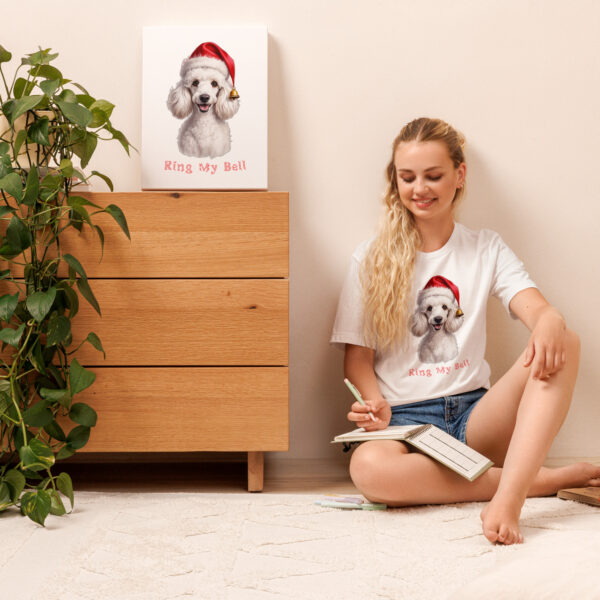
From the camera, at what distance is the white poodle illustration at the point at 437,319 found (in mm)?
1594

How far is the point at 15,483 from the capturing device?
1.34 metres

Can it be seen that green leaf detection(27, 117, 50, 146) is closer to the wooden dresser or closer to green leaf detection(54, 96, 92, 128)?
green leaf detection(54, 96, 92, 128)

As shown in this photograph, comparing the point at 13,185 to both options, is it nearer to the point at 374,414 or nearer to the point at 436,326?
the point at 374,414

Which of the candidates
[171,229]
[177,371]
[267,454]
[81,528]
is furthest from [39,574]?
[267,454]

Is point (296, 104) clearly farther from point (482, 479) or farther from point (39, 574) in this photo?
point (39, 574)

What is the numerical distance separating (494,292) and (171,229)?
746 mm

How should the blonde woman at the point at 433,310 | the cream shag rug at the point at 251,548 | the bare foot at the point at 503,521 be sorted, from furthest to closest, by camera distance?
the blonde woman at the point at 433,310 < the bare foot at the point at 503,521 < the cream shag rug at the point at 251,548

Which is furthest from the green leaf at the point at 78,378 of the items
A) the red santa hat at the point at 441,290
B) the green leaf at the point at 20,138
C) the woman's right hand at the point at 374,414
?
the red santa hat at the point at 441,290

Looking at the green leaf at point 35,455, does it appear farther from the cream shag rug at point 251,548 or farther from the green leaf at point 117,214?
the green leaf at point 117,214

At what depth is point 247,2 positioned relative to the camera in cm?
173

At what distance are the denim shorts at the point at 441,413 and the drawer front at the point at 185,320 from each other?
0.33 metres

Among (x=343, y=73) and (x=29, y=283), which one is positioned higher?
(x=343, y=73)

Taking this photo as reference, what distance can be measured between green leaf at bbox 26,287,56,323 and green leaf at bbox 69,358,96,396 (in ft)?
0.40

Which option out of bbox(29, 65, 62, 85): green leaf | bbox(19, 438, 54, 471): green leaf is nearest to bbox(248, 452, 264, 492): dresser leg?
bbox(19, 438, 54, 471): green leaf
